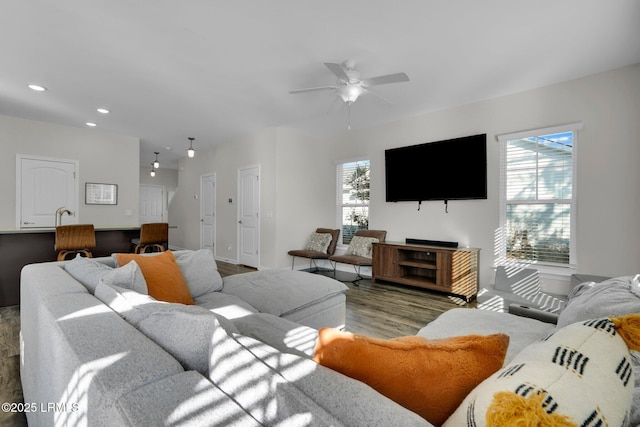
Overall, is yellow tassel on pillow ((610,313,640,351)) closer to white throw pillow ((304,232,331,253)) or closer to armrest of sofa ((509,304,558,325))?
armrest of sofa ((509,304,558,325))

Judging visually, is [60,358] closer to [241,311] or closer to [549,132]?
[241,311]

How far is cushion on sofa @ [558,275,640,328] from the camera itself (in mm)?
→ 1088

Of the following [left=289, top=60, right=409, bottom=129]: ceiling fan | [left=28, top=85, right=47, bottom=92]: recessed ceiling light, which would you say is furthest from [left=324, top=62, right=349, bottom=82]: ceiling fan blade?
[left=28, top=85, right=47, bottom=92]: recessed ceiling light

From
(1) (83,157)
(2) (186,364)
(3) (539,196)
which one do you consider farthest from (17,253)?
(3) (539,196)

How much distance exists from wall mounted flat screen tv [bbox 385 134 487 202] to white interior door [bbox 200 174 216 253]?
4.30 meters

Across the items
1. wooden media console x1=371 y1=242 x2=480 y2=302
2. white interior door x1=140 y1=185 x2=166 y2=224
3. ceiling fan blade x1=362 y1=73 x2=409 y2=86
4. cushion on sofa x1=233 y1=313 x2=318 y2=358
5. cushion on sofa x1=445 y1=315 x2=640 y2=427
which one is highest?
ceiling fan blade x1=362 y1=73 x2=409 y2=86

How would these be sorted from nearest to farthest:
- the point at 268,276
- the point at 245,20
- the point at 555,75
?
the point at 245,20 → the point at 268,276 → the point at 555,75

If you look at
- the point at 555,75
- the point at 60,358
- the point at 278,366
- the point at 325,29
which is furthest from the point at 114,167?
the point at 555,75

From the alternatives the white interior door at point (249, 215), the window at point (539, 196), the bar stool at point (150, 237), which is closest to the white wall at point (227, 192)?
the white interior door at point (249, 215)

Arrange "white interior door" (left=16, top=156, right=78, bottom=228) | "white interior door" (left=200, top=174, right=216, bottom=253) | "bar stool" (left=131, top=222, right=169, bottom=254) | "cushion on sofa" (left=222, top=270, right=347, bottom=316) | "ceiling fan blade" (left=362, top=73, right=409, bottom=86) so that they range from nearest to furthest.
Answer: "cushion on sofa" (left=222, top=270, right=347, bottom=316)
"ceiling fan blade" (left=362, top=73, right=409, bottom=86)
"bar stool" (left=131, top=222, right=169, bottom=254)
"white interior door" (left=16, top=156, right=78, bottom=228)
"white interior door" (left=200, top=174, right=216, bottom=253)

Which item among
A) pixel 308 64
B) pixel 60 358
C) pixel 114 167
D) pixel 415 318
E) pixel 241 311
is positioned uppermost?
pixel 308 64

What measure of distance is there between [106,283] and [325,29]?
2.50 metres

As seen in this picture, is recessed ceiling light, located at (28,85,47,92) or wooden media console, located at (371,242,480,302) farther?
wooden media console, located at (371,242,480,302)

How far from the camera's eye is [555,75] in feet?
11.0
